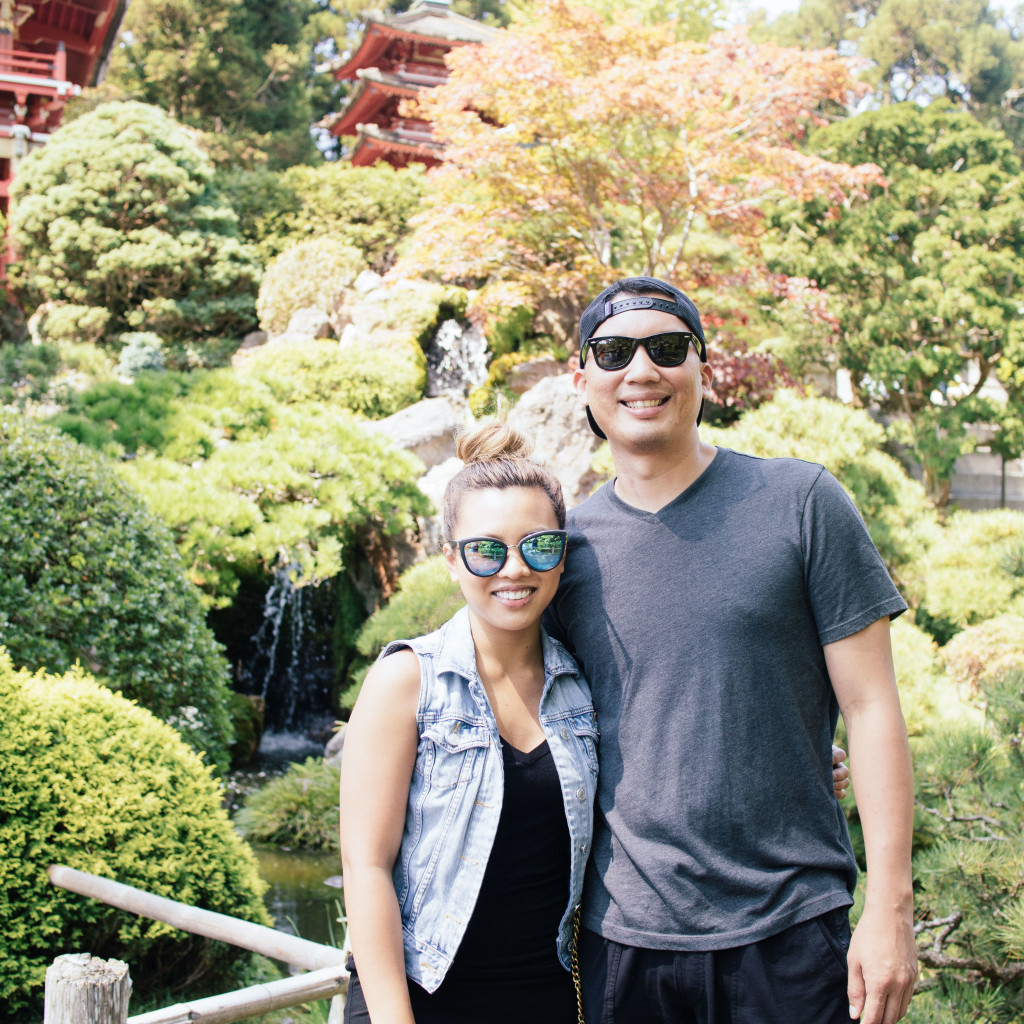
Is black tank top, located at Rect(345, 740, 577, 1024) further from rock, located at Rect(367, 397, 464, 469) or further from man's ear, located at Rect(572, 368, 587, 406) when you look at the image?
rock, located at Rect(367, 397, 464, 469)

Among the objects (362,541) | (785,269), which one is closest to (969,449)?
(785,269)

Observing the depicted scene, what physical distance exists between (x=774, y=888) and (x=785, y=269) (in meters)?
9.30

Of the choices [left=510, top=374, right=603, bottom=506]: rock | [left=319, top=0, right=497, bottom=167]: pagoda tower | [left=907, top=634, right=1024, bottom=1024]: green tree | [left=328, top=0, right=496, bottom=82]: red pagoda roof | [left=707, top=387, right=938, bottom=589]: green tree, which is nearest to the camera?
[left=907, top=634, right=1024, bottom=1024]: green tree

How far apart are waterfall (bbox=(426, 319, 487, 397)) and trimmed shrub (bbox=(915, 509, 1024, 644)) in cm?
614

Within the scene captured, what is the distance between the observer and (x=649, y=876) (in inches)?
59.7

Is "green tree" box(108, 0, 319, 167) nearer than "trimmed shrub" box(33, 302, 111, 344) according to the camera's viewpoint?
No

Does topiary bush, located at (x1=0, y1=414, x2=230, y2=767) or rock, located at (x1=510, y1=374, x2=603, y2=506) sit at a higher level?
rock, located at (x1=510, y1=374, x2=603, y2=506)

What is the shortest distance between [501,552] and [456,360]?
10088 millimetres

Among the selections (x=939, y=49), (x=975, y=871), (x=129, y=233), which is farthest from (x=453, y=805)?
(x=939, y=49)

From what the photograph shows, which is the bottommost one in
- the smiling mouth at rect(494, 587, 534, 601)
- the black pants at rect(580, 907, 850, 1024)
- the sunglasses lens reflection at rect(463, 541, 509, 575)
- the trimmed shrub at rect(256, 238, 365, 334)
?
the black pants at rect(580, 907, 850, 1024)

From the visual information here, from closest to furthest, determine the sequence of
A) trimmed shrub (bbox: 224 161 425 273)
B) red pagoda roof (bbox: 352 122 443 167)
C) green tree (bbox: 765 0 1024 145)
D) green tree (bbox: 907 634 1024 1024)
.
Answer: green tree (bbox: 907 634 1024 1024) → trimmed shrub (bbox: 224 161 425 273) → red pagoda roof (bbox: 352 122 443 167) → green tree (bbox: 765 0 1024 145)

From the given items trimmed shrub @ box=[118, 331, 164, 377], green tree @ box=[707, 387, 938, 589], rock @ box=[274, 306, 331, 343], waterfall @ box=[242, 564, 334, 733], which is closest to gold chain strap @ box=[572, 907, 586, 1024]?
green tree @ box=[707, 387, 938, 589]

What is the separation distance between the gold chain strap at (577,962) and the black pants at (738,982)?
34 millimetres

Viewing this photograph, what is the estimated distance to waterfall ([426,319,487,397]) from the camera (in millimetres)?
11359
